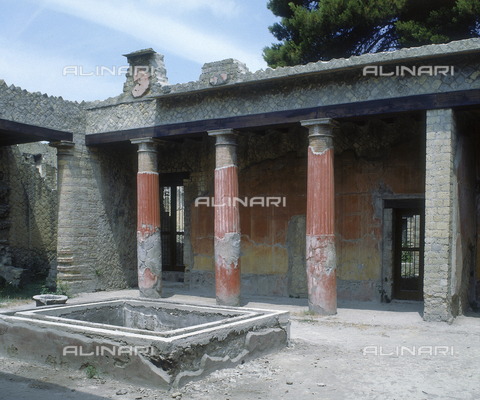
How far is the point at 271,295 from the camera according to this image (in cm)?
980

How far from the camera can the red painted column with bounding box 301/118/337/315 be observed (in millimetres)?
7555

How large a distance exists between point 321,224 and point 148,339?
3978 millimetres

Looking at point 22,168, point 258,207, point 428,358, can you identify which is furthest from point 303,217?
point 22,168

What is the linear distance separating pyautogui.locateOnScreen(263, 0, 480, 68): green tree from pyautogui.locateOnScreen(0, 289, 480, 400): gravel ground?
8.59 metres

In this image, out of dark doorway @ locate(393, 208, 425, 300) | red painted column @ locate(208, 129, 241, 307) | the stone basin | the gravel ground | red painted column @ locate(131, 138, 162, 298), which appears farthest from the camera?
red painted column @ locate(131, 138, 162, 298)

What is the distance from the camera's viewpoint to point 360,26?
45.8 feet

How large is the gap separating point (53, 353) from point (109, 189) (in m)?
5.94

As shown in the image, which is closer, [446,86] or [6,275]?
[446,86]

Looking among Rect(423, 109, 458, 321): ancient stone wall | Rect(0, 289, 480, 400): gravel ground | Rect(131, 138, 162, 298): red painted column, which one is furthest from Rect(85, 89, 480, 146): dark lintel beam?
Rect(0, 289, 480, 400): gravel ground

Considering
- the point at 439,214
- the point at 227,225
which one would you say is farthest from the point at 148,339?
the point at 439,214

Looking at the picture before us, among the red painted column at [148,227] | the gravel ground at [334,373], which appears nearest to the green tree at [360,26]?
the red painted column at [148,227]

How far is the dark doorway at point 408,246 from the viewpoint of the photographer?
8.96 meters

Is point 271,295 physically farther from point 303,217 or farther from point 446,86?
point 446,86

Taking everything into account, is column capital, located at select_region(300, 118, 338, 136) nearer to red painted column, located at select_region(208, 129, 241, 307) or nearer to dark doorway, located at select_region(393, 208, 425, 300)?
red painted column, located at select_region(208, 129, 241, 307)
